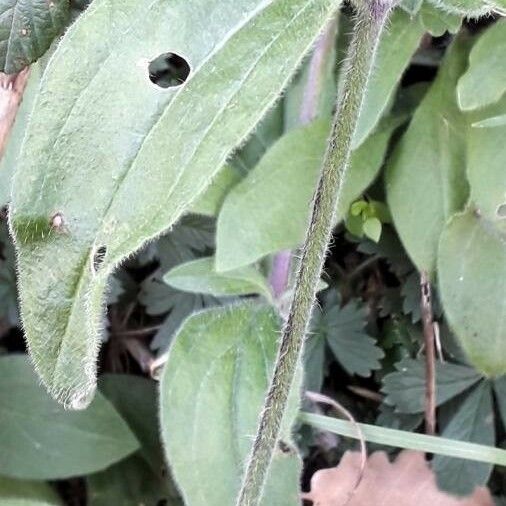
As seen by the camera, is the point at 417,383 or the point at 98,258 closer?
the point at 98,258

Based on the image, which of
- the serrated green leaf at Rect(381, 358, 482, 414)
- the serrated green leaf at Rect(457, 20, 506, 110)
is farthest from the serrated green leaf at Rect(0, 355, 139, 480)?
the serrated green leaf at Rect(457, 20, 506, 110)

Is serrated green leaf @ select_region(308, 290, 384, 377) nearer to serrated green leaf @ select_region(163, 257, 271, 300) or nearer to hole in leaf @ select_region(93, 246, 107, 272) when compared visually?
serrated green leaf @ select_region(163, 257, 271, 300)

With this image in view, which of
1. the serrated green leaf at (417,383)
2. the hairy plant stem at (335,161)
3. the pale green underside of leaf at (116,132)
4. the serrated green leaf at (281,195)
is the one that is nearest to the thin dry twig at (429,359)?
the serrated green leaf at (417,383)

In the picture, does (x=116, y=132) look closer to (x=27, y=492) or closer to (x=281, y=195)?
(x=281, y=195)

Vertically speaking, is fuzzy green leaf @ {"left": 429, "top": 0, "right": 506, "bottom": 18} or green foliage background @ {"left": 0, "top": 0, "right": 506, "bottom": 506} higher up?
fuzzy green leaf @ {"left": 429, "top": 0, "right": 506, "bottom": 18}

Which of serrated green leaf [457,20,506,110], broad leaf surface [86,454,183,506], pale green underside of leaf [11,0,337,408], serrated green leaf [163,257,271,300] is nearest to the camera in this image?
pale green underside of leaf [11,0,337,408]

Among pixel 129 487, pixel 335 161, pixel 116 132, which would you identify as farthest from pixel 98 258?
pixel 129 487
